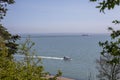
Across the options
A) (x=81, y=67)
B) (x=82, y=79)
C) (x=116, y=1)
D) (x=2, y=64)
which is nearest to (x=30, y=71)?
(x=2, y=64)

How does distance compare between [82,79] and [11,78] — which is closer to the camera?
[11,78]

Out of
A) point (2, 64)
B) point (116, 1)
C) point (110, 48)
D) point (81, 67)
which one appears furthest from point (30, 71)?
point (81, 67)

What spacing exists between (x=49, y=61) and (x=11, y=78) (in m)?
142

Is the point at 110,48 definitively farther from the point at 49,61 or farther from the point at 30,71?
the point at 49,61

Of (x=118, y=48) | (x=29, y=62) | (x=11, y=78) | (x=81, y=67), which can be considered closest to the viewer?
(x=118, y=48)

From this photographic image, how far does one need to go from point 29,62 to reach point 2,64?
2290mm

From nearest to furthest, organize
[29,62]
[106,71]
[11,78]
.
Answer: [11,78] → [29,62] → [106,71]

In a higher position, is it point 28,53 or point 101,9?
point 101,9

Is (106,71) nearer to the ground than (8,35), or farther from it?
nearer to the ground

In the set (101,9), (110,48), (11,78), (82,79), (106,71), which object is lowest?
(82,79)

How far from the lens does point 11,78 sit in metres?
10.2

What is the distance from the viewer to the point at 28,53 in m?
14.0

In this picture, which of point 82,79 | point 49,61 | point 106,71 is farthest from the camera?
point 49,61

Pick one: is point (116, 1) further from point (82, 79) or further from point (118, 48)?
point (82, 79)
